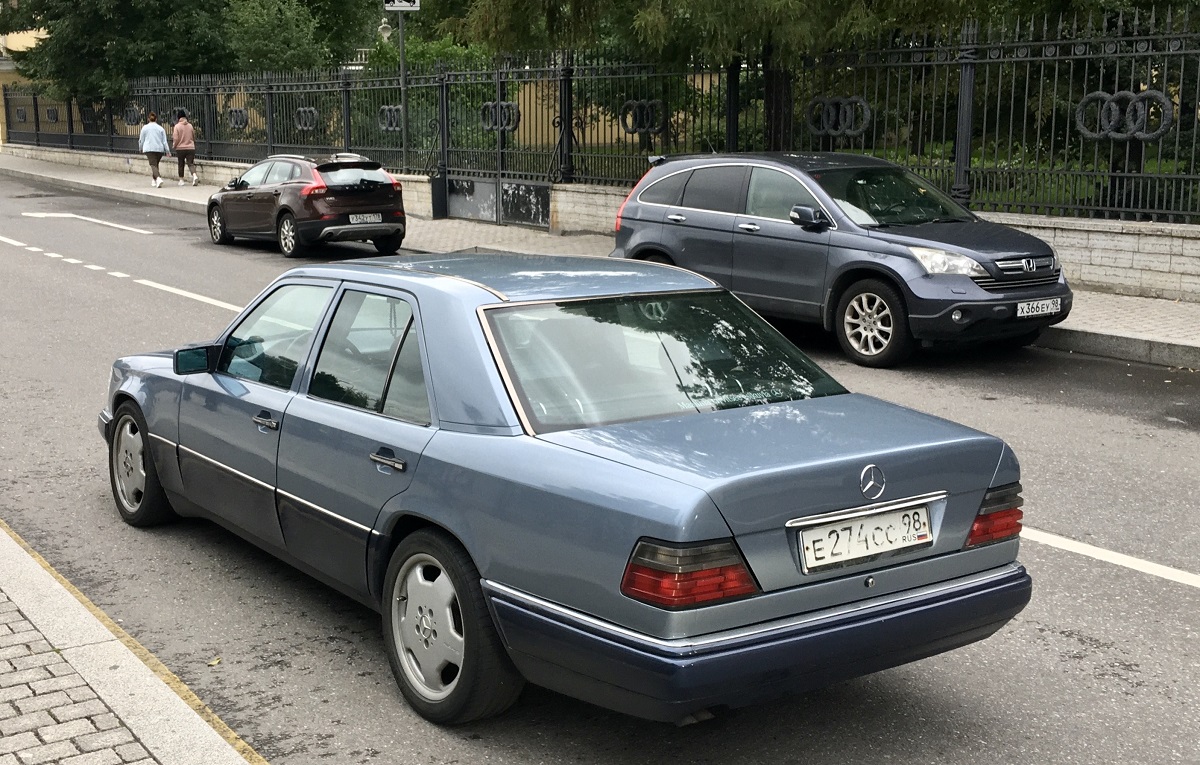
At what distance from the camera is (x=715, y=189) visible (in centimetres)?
1221

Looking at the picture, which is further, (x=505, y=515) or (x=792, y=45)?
(x=792, y=45)

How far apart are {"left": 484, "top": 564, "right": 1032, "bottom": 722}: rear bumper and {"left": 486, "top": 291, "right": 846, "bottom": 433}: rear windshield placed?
0.65 m

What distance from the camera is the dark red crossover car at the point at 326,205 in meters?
19.5


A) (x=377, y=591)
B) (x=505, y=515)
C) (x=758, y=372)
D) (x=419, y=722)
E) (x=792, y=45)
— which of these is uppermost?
(x=792, y=45)

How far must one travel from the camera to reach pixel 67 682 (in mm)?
4441

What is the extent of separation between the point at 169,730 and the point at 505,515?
1.24 metres

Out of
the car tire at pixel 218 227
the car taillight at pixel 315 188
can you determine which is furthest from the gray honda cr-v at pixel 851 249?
the car tire at pixel 218 227

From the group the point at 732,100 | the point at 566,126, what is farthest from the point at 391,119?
the point at 732,100

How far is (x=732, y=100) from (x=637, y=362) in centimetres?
1448

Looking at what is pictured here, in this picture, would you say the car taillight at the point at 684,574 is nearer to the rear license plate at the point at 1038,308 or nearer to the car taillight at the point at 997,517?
the car taillight at the point at 997,517

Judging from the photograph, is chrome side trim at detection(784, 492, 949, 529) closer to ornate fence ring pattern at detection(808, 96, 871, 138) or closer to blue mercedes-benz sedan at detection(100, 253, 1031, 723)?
blue mercedes-benz sedan at detection(100, 253, 1031, 723)

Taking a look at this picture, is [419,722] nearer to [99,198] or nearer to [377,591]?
[377,591]

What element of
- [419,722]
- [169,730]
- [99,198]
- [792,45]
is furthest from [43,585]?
[99,198]

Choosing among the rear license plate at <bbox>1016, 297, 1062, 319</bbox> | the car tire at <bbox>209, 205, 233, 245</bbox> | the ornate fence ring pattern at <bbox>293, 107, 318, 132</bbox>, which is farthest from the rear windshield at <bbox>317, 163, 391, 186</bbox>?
the rear license plate at <bbox>1016, 297, 1062, 319</bbox>
